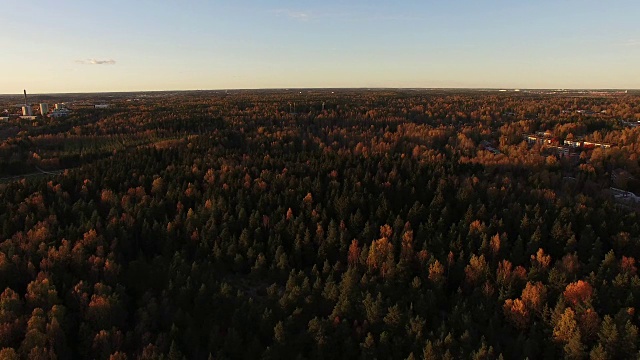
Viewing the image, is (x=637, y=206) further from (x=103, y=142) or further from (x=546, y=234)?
(x=103, y=142)

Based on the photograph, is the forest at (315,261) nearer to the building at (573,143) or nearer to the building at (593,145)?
the building at (593,145)

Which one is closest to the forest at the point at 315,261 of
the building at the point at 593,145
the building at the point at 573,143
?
the building at the point at 593,145

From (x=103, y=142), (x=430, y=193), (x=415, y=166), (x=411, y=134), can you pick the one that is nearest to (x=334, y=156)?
(x=415, y=166)

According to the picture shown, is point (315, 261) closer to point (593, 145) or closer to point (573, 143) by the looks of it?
point (593, 145)

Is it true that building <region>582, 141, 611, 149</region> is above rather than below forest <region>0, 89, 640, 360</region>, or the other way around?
above

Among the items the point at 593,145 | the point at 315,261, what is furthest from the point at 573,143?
the point at 315,261

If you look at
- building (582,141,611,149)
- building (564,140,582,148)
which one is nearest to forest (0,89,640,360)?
building (582,141,611,149)

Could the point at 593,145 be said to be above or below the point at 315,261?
above

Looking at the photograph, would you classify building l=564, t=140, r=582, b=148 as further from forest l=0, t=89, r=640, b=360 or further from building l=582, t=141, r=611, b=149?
forest l=0, t=89, r=640, b=360

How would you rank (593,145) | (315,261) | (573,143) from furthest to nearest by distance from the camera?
(573,143), (593,145), (315,261)
